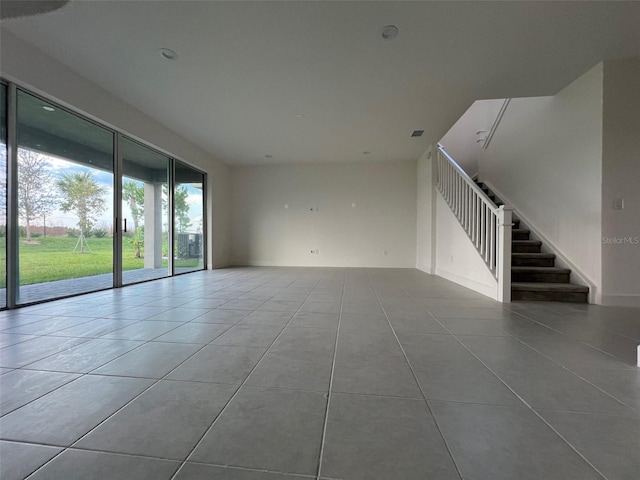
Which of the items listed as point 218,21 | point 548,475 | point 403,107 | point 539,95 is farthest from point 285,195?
point 548,475

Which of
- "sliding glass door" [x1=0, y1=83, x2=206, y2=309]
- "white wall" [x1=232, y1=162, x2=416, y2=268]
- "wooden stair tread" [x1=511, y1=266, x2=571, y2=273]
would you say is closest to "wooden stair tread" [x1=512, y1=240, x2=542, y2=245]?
"wooden stair tread" [x1=511, y1=266, x2=571, y2=273]

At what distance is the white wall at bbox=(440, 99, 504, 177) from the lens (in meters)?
5.82

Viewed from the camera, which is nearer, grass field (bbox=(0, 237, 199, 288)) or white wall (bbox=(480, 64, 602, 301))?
grass field (bbox=(0, 237, 199, 288))

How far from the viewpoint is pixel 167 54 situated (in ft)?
9.27

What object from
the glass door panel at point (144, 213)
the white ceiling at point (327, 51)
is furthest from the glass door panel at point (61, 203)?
the white ceiling at point (327, 51)

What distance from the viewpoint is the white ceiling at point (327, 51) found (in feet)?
7.59

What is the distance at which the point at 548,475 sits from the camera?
32.0 inches

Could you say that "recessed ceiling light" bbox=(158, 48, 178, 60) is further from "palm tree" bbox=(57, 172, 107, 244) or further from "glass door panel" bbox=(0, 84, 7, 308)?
"palm tree" bbox=(57, 172, 107, 244)

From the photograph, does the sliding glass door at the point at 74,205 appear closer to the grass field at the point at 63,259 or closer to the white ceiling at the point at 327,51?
the grass field at the point at 63,259

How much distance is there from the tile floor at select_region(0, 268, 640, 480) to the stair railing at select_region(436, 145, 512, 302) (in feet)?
2.71

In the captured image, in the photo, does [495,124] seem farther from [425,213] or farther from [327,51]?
[327,51]

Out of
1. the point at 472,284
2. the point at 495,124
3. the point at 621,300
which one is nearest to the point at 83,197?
the point at 472,284

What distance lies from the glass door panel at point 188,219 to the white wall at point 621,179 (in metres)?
6.84

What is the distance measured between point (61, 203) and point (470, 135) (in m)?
8.19
